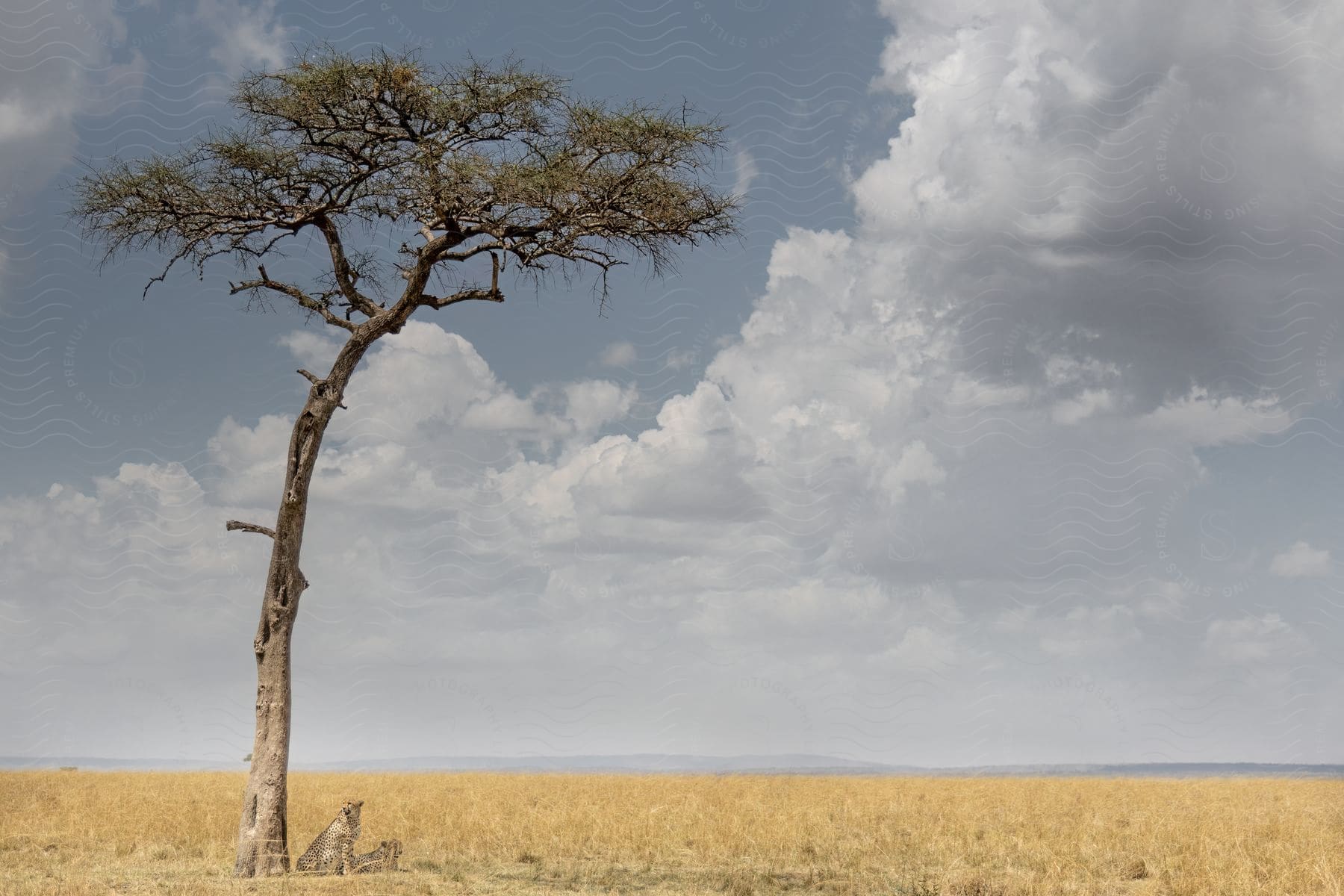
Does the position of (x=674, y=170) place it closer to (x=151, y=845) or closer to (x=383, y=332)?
(x=383, y=332)

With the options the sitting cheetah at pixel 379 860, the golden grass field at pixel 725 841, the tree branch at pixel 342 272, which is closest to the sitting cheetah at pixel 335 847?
the sitting cheetah at pixel 379 860

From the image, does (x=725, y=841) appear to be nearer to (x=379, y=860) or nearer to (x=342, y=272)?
(x=379, y=860)

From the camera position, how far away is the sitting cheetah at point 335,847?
16.5 meters

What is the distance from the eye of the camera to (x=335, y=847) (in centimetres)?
1666

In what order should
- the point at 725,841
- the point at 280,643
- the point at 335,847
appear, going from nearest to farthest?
the point at 335,847, the point at 280,643, the point at 725,841

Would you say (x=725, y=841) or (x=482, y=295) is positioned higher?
(x=482, y=295)

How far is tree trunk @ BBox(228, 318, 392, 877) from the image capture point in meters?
16.8

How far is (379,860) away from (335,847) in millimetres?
684

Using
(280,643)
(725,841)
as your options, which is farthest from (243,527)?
(725,841)

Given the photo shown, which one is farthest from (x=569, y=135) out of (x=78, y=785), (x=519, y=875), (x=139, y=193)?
(x=78, y=785)

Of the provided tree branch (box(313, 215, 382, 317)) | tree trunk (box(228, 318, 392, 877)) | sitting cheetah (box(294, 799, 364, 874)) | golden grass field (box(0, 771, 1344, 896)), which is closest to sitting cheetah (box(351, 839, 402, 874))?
sitting cheetah (box(294, 799, 364, 874))

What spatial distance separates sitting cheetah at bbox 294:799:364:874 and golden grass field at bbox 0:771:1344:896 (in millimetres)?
661

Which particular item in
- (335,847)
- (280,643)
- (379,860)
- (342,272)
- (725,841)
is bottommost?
(725,841)

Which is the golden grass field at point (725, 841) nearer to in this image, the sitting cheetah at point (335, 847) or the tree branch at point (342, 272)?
the sitting cheetah at point (335, 847)
